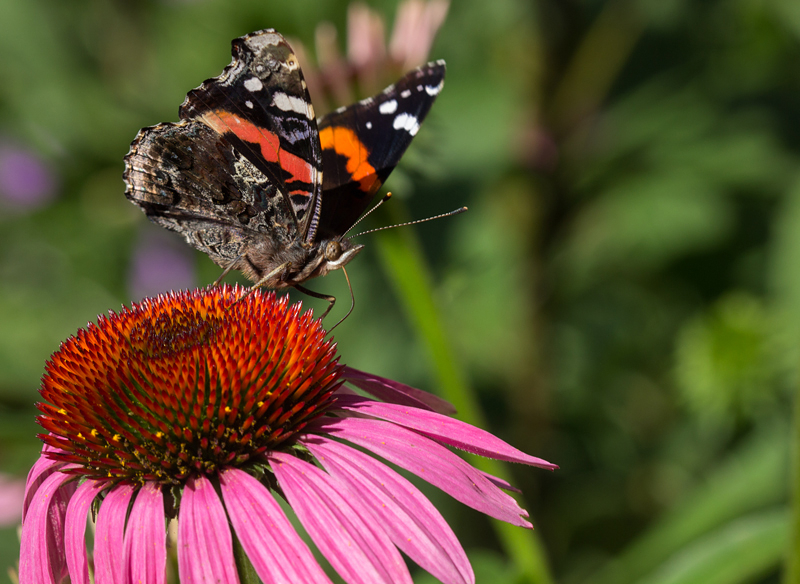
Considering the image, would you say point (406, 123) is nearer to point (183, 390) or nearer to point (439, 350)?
point (439, 350)

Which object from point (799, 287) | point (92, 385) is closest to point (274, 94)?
point (92, 385)

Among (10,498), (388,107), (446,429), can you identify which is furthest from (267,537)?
Answer: (10,498)

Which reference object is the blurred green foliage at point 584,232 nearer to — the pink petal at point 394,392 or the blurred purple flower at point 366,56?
the blurred purple flower at point 366,56

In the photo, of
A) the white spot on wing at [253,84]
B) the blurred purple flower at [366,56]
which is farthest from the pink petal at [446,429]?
the blurred purple flower at [366,56]

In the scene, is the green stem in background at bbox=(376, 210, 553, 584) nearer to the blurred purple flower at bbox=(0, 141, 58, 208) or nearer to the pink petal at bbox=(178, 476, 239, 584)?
the pink petal at bbox=(178, 476, 239, 584)

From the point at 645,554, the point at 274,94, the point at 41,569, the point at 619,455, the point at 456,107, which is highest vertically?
the point at 456,107

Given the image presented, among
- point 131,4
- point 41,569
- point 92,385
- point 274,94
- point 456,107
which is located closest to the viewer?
point 41,569

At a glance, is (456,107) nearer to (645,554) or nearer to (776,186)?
(776,186)
